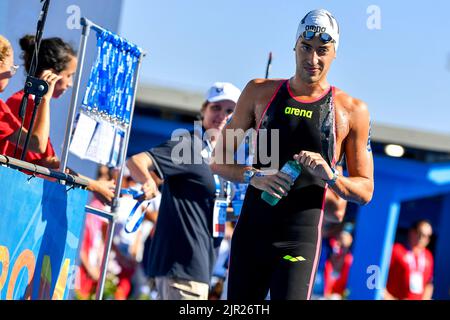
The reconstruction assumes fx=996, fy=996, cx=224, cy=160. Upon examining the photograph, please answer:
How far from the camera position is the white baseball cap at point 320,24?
5.40 metres

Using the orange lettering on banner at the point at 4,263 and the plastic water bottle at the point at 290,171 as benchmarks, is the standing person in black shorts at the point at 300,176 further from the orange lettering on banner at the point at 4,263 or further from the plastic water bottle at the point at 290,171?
the orange lettering on banner at the point at 4,263

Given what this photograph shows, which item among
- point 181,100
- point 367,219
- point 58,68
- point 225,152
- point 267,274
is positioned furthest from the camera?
point 181,100

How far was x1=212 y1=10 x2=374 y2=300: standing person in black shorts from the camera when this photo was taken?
17.3 feet

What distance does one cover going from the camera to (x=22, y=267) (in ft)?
17.8

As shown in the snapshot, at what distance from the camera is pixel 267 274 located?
5.34m

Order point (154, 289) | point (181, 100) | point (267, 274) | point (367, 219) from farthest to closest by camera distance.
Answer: point (181, 100), point (367, 219), point (154, 289), point (267, 274)

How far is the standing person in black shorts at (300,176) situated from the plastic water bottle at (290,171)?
0.03 m

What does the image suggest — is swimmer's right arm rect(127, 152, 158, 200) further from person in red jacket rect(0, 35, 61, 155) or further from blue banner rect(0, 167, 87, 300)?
person in red jacket rect(0, 35, 61, 155)

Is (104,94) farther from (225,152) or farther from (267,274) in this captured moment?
(267,274)

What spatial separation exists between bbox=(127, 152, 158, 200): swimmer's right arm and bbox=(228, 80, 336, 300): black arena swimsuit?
1712mm

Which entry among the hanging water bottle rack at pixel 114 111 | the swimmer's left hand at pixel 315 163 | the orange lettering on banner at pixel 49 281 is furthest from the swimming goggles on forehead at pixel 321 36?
the orange lettering on banner at pixel 49 281

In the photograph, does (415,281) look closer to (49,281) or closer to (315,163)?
(49,281)
